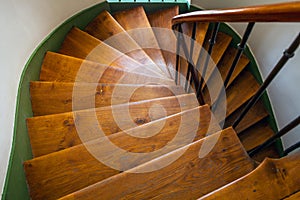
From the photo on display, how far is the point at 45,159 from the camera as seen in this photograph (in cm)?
123

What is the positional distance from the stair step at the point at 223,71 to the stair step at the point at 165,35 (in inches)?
18.8

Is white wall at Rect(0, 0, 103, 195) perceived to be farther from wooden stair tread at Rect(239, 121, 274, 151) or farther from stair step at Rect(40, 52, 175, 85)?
wooden stair tread at Rect(239, 121, 274, 151)

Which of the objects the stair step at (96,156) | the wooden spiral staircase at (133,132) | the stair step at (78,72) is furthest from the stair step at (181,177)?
the stair step at (78,72)

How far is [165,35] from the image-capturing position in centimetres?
264

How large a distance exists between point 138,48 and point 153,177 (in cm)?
154

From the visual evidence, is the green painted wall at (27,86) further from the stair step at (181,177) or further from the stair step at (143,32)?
the stair step at (181,177)

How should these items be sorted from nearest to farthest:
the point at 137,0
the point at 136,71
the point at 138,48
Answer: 1. the point at 136,71
2. the point at 138,48
3. the point at 137,0

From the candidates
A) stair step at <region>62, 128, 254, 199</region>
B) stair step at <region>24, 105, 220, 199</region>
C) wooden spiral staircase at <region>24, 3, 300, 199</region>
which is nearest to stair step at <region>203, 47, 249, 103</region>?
wooden spiral staircase at <region>24, 3, 300, 199</region>

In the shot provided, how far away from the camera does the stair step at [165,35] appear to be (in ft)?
8.31

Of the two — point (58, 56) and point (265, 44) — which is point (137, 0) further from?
point (265, 44)

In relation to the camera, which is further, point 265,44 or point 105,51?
point 265,44

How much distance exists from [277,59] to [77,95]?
189cm

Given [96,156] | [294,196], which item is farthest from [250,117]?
[96,156]

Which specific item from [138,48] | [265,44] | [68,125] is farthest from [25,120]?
[265,44]
